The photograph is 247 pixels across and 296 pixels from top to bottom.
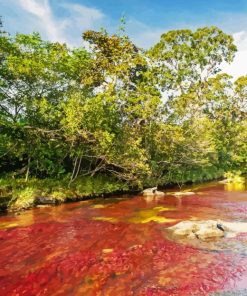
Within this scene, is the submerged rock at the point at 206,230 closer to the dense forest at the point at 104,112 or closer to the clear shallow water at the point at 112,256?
the clear shallow water at the point at 112,256

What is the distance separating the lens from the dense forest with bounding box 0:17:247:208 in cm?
2527

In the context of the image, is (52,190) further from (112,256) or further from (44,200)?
(112,256)

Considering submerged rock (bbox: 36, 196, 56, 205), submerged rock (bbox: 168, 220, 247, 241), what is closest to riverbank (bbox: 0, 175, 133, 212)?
submerged rock (bbox: 36, 196, 56, 205)

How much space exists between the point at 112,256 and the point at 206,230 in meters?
4.62

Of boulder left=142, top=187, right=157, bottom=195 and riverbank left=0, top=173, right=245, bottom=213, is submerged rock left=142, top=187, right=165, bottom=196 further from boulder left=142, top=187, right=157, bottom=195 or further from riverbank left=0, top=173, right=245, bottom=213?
riverbank left=0, top=173, right=245, bottom=213

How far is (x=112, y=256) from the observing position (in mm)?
12859

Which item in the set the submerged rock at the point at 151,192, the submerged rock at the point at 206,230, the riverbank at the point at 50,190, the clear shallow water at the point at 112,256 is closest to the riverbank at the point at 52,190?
the riverbank at the point at 50,190

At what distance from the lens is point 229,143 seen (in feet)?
172

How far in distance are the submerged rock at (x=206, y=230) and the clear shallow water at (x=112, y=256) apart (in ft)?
1.97

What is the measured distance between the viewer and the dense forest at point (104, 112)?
25266 mm

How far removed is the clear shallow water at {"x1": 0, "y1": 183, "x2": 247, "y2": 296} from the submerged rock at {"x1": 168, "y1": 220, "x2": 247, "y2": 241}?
1.97 ft

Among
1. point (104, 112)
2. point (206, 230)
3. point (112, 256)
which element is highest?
point (104, 112)

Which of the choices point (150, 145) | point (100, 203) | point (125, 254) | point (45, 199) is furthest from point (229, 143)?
point (125, 254)

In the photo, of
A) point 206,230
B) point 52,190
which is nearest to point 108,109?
point 52,190
